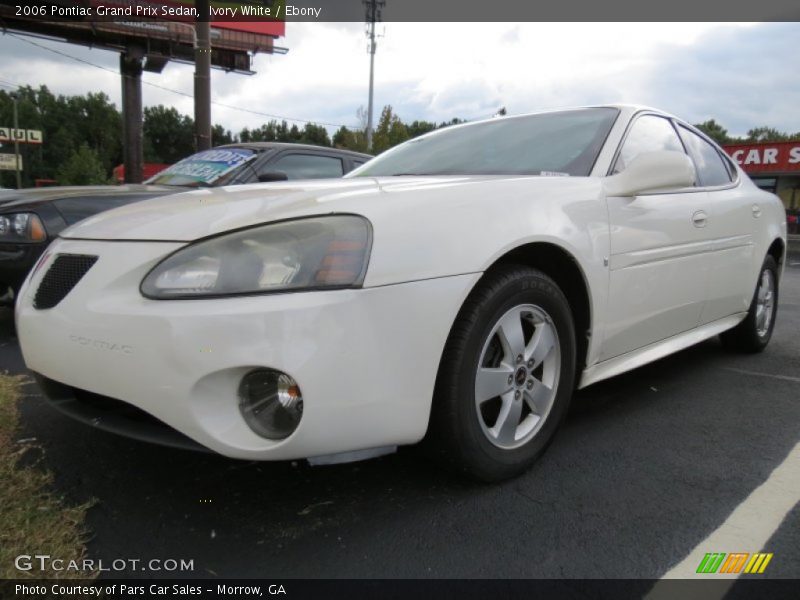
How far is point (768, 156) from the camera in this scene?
24734 millimetres

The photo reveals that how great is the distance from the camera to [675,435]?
7.95 ft

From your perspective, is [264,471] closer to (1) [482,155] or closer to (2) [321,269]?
(2) [321,269]

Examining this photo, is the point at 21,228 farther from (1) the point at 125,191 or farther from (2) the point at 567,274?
(2) the point at 567,274

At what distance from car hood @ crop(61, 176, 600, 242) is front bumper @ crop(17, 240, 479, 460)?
0.11 m

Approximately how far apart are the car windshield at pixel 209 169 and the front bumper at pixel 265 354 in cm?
293

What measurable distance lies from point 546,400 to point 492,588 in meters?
0.77

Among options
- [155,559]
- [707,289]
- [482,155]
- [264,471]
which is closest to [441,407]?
[264,471]

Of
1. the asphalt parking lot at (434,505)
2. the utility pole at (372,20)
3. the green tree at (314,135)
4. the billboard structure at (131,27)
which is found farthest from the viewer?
the green tree at (314,135)

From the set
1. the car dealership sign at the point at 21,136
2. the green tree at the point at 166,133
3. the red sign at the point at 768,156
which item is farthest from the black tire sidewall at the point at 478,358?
the green tree at the point at 166,133

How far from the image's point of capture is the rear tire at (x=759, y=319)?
3.61m

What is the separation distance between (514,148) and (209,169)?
282cm

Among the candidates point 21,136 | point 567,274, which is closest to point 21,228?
point 567,274

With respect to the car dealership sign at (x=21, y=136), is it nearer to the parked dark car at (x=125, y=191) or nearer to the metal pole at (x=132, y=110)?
the metal pole at (x=132, y=110)

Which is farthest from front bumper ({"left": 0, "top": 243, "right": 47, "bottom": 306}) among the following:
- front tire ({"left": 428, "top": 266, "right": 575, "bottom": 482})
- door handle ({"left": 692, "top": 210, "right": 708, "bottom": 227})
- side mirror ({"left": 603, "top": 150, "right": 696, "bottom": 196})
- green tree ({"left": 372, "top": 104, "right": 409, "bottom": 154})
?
green tree ({"left": 372, "top": 104, "right": 409, "bottom": 154})
